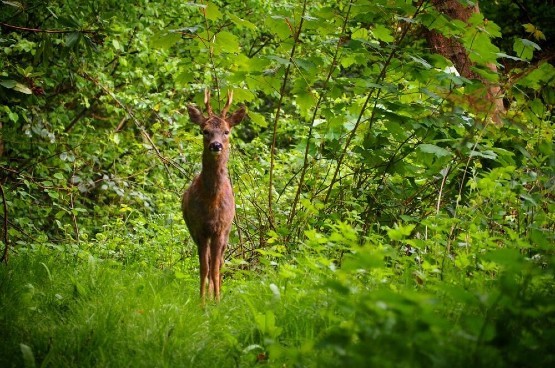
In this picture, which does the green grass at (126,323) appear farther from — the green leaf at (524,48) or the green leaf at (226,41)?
the green leaf at (524,48)

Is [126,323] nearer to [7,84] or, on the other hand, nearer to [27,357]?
[27,357]

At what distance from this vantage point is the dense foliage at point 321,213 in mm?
2697

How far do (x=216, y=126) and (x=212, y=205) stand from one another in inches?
28.4

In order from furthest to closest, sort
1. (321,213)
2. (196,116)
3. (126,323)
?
(321,213) → (196,116) → (126,323)

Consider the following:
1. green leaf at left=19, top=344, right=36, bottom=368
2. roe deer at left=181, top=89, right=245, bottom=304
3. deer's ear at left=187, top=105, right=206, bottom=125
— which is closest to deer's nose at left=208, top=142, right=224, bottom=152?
roe deer at left=181, top=89, right=245, bottom=304

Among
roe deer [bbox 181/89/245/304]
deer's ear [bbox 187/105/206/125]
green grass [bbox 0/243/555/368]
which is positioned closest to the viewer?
green grass [bbox 0/243/555/368]

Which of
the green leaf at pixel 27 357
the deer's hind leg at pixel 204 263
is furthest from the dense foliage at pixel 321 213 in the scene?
the deer's hind leg at pixel 204 263

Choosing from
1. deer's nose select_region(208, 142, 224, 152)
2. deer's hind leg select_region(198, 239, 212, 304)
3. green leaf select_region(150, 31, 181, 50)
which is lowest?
deer's hind leg select_region(198, 239, 212, 304)

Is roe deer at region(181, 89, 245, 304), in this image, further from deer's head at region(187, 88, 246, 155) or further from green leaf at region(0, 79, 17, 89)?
green leaf at region(0, 79, 17, 89)

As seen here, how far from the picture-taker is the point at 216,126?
5477 millimetres

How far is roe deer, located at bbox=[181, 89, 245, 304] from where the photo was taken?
5.22 metres

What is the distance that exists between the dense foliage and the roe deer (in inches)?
8.5

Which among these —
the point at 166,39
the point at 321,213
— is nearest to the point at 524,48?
the point at 321,213

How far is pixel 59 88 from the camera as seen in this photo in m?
9.35
